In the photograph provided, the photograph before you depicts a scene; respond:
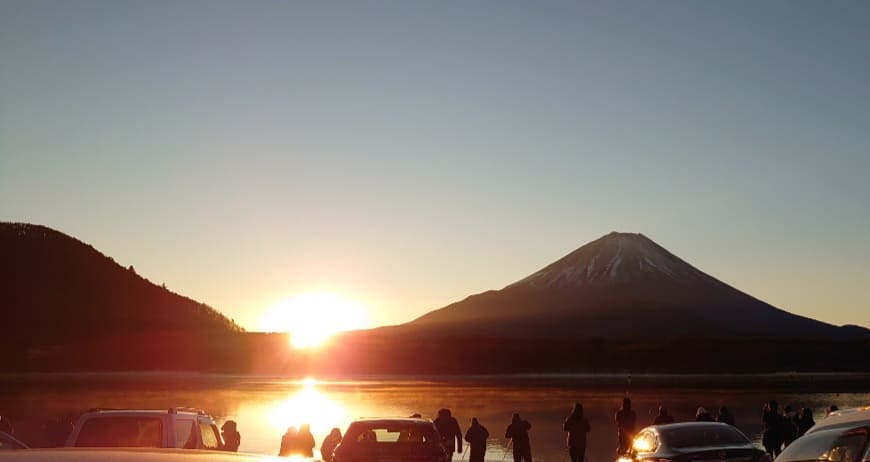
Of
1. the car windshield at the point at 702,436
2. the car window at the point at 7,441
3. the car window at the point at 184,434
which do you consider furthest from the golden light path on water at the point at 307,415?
the car window at the point at 7,441

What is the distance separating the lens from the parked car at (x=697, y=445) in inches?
→ 676

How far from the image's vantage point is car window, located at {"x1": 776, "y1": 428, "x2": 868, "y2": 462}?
9.86m

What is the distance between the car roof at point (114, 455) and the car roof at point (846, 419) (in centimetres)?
621

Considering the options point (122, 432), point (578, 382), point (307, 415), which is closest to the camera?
point (122, 432)

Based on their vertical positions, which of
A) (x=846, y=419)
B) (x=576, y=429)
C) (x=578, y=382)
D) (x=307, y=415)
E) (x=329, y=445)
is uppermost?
(x=578, y=382)

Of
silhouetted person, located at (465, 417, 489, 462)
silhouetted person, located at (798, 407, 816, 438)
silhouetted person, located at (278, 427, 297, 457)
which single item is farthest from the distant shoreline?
silhouetted person, located at (278, 427, 297, 457)

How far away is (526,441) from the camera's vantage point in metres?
28.6

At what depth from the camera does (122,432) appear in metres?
15.6

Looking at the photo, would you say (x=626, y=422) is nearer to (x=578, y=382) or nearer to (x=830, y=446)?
(x=830, y=446)

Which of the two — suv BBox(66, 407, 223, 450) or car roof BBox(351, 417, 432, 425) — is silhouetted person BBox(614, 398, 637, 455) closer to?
car roof BBox(351, 417, 432, 425)

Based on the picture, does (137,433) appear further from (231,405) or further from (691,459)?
(231,405)

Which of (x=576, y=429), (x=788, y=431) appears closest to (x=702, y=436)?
(x=576, y=429)

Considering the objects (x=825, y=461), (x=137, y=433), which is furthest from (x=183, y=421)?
(x=825, y=461)

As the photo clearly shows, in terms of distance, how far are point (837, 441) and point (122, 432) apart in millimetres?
9295
